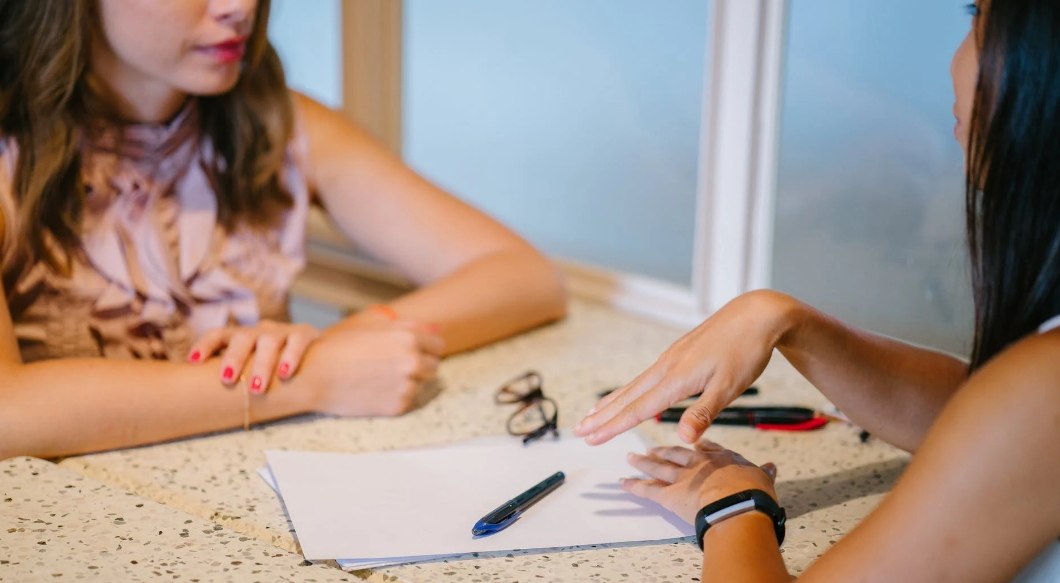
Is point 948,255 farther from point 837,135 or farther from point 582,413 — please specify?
point 582,413

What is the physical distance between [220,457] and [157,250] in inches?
14.7

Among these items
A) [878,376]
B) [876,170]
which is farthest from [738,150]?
[878,376]

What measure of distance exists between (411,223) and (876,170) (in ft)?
2.01

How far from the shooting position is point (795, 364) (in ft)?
2.86

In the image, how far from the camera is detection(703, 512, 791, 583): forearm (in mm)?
693

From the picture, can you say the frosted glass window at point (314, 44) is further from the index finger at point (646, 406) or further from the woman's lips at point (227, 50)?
the index finger at point (646, 406)

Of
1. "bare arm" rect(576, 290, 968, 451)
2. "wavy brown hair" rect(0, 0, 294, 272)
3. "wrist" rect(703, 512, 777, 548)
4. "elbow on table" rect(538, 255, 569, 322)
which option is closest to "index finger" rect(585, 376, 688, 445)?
"bare arm" rect(576, 290, 968, 451)

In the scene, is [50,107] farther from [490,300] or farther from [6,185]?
[490,300]

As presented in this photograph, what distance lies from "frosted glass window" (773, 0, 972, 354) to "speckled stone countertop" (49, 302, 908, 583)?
0.53 feet

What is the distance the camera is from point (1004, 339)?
27.6 inches

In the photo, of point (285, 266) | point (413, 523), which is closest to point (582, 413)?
point (413, 523)

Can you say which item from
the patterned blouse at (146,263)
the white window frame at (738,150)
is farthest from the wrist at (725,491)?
the patterned blouse at (146,263)

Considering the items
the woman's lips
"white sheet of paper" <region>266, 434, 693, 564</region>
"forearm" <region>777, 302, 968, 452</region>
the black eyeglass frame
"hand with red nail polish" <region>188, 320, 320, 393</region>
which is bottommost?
the black eyeglass frame

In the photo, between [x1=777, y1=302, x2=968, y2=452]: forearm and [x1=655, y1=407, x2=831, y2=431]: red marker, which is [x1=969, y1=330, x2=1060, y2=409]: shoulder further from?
[x1=655, y1=407, x2=831, y2=431]: red marker
